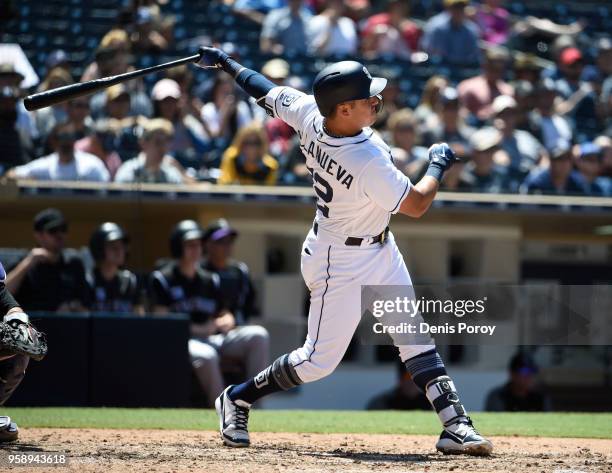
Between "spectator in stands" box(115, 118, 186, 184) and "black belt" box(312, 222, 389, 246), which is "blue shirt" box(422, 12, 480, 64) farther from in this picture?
"black belt" box(312, 222, 389, 246)

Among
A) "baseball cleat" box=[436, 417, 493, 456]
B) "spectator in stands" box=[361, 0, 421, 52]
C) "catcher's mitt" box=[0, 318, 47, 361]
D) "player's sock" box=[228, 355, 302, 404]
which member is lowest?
"baseball cleat" box=[436, 417, 493, 456]

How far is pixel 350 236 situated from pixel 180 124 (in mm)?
4661

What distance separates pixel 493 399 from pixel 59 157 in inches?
138

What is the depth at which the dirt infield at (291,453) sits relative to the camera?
13.4 ft

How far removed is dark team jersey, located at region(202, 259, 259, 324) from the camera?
24.9 ft

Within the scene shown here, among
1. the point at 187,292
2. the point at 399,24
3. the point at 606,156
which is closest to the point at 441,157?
the point at 187,292

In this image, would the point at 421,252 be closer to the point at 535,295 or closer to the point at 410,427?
the point at 535,295

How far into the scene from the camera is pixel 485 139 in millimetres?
9195

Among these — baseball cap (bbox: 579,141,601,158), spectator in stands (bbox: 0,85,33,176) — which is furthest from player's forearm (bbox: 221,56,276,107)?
baseball cap (bbox: 579,141,601,158)

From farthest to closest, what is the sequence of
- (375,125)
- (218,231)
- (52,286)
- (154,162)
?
(375,125) → (154,162) → (218,231) → (52,286)

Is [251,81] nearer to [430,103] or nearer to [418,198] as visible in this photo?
[418,198]

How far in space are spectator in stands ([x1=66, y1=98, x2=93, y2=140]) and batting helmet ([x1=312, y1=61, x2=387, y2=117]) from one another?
3474 mm

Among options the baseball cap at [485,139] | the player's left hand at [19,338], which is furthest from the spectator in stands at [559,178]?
the player's left hand at [19,338]

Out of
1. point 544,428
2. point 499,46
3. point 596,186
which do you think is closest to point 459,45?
point 499,46
